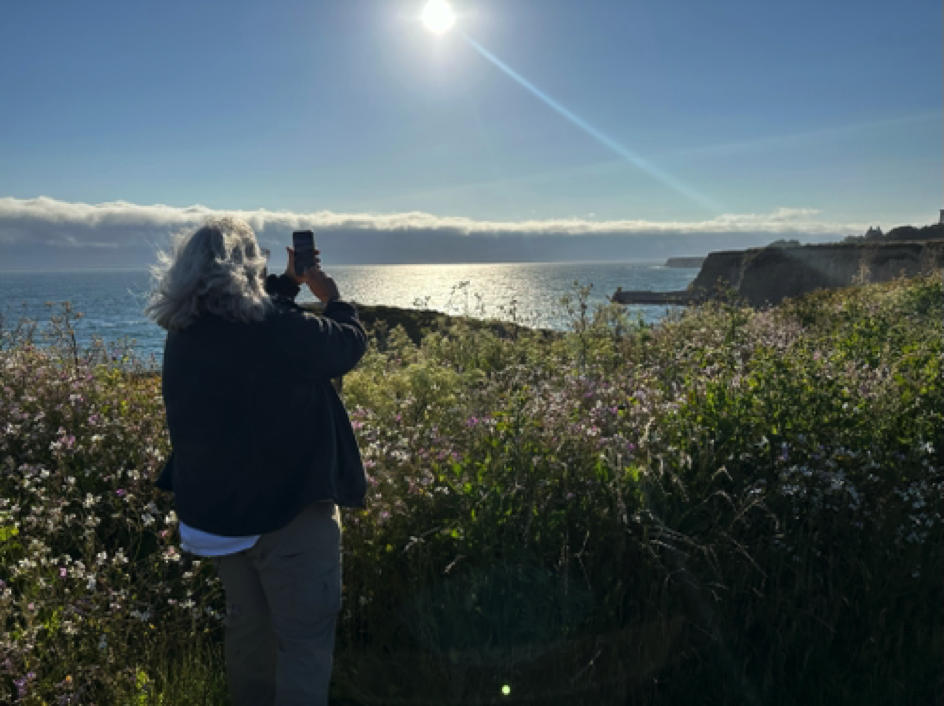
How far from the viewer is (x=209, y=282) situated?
235 centimetres

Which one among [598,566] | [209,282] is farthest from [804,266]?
[209,282]

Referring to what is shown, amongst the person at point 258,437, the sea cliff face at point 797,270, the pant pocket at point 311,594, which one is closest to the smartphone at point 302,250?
the person at point 258,437

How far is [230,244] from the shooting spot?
Result: 2.48m

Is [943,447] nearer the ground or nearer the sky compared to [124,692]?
nearer the sky

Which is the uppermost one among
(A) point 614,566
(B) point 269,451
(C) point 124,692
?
(B) point 269,451

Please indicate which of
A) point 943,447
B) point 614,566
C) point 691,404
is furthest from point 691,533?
point 943,447

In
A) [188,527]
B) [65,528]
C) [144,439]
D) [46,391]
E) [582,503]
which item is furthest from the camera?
[46,391]

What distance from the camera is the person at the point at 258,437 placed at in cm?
243

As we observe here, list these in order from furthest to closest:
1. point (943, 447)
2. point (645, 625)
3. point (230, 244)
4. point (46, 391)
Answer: point (46, 391) → point (943, 447) → point (645, 625) → point (230, 244)

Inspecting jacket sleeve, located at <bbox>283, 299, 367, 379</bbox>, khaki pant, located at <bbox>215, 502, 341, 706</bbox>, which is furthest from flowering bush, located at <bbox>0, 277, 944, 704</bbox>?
jacket sleeve, located at <bbox>283, 299, 367, 379</bbox>

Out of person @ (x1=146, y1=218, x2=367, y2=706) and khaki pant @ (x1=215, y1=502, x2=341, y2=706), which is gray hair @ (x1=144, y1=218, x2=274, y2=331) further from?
khaki pant @ (x1=215, y1=502, x2=341, y2=706)

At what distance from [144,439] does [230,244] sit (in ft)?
10.7

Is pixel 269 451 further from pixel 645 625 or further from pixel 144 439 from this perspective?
pixel 144 439

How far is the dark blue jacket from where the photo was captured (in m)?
2.44
